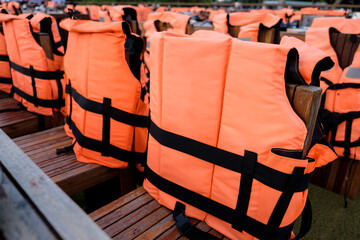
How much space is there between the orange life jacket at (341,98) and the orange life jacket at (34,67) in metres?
2.28

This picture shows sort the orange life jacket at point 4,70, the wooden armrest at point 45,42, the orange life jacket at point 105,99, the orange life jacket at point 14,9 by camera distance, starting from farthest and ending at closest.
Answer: the orange life jacket at point 14,9 < the orange life jacket at point 4,70 < the wooden armrest at point 45,42 < the orange life jacket at point 105,99

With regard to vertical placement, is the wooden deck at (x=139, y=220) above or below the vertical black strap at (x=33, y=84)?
below

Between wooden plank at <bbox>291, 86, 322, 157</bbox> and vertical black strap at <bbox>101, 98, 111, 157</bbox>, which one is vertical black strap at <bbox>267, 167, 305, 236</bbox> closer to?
wooden plank at <bbox>291, 86, 322, 157</bbox>

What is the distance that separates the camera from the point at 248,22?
109 inches

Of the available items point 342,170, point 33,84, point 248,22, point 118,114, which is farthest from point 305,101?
point 33,84

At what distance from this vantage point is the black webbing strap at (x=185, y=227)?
1.27 metres

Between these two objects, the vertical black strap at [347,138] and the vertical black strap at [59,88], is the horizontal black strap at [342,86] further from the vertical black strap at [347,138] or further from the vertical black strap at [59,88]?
the vertical black strap at [59,88]

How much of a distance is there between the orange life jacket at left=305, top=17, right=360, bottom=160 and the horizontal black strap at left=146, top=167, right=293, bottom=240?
1368 millimetres

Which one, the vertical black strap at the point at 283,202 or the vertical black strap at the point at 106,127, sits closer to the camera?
the vertical black strap at the point at 283,202

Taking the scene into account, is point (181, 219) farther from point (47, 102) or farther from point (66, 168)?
point (47, 102)

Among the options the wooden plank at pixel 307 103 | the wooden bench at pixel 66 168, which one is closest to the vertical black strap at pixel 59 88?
the wooden bench at pixel 66 168

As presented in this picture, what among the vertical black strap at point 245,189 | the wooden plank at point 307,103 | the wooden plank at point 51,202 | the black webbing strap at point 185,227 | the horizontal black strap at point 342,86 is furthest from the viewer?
the horizontal black strap at point 342,86

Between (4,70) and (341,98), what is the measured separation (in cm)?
342

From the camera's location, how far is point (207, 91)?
1205mm
